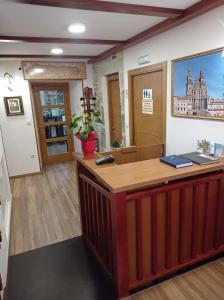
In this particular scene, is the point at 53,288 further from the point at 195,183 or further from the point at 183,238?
the point at 195,183

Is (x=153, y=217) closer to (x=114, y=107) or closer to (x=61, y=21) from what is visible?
(x=61, y=21)

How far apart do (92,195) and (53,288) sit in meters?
0.84

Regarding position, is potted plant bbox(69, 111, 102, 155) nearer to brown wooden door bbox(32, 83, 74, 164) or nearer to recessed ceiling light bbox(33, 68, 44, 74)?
recessed ceiling light bbox(33, 68, 44, 74)

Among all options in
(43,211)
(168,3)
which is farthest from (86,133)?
(43,211)

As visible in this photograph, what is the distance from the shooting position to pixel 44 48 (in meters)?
3.45

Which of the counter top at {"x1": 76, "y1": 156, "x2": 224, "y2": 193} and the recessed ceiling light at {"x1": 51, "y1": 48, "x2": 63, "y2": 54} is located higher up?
the recessed ceiling light at {"x1": 51, "y1": 48, "x2": 63, "y2": 54}

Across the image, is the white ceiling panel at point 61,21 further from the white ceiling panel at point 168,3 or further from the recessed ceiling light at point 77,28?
Answer: the white ceiling panel at point 168,3

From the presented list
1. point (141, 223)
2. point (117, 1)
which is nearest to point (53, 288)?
point (141, 223)

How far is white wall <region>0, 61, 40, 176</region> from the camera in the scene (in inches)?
173

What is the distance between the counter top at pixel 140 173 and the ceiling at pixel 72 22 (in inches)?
54.4

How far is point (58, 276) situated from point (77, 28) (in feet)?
8.63

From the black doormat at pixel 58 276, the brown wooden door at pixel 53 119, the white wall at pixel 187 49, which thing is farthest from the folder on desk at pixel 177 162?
the brown wooden door at pixel 53 119

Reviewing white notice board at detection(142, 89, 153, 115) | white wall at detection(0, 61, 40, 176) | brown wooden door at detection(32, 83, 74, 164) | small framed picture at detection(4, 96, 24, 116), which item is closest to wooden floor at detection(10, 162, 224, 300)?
white wall at detection(0, 61, 40, 176)

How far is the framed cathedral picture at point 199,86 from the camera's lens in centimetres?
205
